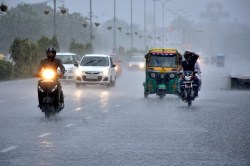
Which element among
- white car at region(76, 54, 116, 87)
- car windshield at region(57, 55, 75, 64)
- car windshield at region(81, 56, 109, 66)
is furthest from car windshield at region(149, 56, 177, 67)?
car windshield at region(57, 55, 75, 64)

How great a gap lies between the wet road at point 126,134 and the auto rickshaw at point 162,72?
8.41 feet

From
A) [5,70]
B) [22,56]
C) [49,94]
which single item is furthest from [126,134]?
[22,56]

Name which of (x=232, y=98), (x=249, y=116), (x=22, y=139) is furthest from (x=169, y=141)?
(x=232, y=98)

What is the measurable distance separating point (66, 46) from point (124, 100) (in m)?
110

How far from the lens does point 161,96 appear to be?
30.2m

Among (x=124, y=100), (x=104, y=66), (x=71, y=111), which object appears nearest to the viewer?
(x=71, y=111)

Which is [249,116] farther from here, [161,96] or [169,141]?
[161,96]

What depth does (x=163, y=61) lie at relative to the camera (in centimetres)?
3092

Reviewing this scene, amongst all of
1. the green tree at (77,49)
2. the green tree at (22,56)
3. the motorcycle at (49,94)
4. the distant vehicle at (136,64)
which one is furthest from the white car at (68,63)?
the distant vehicle at (136,64)

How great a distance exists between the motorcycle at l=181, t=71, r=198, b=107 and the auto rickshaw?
3.26m

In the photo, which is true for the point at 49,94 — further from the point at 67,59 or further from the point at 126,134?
the point at 67,59

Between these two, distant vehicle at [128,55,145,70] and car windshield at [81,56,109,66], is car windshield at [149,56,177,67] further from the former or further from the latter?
distant vehicle at [128,55,145,70]

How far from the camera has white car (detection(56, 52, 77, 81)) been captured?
44.0 meters

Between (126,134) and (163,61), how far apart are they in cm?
1472
